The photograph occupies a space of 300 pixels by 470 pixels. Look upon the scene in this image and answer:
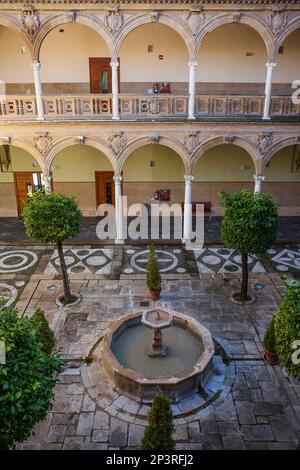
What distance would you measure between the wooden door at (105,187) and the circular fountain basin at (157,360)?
30.4 ft

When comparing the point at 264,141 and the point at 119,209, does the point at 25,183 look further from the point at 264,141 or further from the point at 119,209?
the point at 264,141

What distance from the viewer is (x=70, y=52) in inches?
666

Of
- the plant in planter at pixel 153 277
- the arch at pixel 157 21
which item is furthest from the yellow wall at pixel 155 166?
the plant in planter at pixel 153 277

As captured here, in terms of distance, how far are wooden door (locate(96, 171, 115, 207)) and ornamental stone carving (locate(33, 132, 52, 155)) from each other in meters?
3.62

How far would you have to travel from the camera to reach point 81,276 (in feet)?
46.9

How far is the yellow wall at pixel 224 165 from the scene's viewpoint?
61.0 ft

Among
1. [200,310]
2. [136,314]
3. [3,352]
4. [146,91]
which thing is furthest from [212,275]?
[3,352]

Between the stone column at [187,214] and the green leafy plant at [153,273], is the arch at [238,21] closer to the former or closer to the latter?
the stone column at [187,214]

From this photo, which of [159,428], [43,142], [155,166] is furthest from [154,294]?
[155,166]

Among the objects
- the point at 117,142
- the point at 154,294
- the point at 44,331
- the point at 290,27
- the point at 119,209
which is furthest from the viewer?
the point at 119,209

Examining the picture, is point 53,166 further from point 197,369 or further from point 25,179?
point 197,369

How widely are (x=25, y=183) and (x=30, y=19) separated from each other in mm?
7127

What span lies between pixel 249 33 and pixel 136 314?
40.3 feet

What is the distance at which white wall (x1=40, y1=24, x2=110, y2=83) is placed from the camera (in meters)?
16.7
